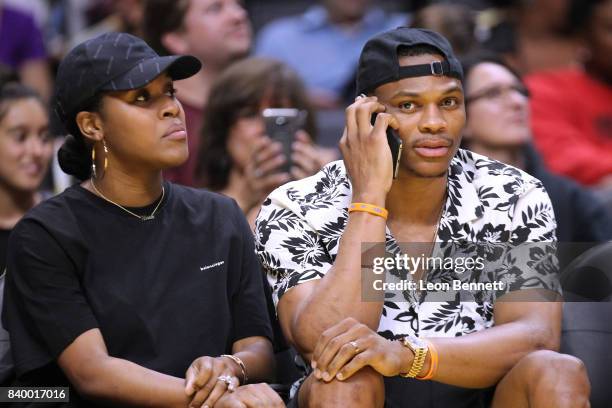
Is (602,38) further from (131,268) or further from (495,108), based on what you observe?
(131,268)

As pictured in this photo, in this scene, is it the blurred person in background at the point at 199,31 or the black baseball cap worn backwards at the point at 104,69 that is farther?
the blurred person in background at the point at 199,31

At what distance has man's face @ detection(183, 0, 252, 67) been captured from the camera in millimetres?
5766

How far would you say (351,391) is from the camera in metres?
3.08

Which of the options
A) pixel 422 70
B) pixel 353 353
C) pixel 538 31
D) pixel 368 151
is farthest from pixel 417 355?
pixel 538 31

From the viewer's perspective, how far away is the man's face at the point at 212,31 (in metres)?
5.77

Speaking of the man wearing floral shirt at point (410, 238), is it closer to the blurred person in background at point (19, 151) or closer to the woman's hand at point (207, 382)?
the woman's hand at point (207, 382)

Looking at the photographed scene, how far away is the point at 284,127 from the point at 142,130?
4.34 feet

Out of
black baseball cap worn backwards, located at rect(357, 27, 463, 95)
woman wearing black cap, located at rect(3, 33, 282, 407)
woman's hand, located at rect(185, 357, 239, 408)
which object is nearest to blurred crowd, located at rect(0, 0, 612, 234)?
woman wearing black cap, located at rect(3, 33, 282, 407)

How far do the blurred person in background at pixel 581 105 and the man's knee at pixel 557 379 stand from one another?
2931mm

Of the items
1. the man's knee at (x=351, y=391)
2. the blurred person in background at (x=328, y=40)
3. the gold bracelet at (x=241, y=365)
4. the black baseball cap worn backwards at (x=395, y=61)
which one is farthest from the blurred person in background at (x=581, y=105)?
the man's knee at (x=351, y=391)

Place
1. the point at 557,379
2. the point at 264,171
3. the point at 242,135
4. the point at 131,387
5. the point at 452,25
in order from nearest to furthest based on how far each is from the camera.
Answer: the point at 557,379, the point at 131,387, the point at 264,171, the point at 242,135, the point at 452,25

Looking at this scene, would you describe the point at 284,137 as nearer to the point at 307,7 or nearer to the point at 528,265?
the point at 528,265

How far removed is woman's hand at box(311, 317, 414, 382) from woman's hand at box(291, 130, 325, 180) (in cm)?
168

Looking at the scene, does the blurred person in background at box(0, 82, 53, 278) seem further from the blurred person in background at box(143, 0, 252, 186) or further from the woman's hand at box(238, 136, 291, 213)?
the woman's hand at box(238, 136, 291, 213)
